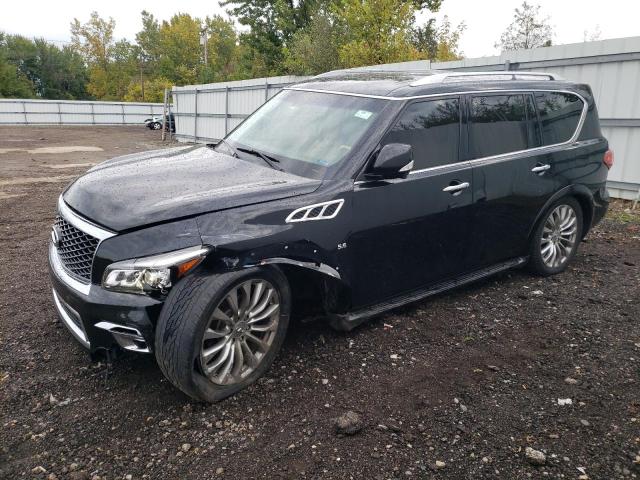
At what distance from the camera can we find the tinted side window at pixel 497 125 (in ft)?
13.8

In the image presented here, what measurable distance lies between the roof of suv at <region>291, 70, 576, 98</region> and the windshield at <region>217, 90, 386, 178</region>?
0.13 metres

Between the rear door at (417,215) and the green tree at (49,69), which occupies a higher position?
the green tree at (49,69)

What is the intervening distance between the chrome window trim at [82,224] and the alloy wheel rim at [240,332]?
29.8 inches

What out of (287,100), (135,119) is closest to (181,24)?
(135,119)

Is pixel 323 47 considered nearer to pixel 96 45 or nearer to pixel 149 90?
pixel 149 90

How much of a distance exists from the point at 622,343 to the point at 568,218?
5.22 feet

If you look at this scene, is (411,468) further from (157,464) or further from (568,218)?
(568,218)

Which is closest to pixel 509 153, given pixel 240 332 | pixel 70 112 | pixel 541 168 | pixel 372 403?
pixel 541 168

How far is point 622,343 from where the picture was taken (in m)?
3.95

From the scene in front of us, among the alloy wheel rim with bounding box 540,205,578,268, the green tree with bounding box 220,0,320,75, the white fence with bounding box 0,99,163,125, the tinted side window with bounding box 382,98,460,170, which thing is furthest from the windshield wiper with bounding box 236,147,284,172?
the white fence with bounding box 0,99,163,125

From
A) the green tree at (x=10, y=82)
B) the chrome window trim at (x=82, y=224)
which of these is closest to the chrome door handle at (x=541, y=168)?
the chrome window trim at (x=82, y=224)

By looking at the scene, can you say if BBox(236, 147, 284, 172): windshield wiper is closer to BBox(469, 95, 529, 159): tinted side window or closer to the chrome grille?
the chrome grille

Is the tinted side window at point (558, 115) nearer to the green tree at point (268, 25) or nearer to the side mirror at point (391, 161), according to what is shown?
the side mirror at point (391, 161)

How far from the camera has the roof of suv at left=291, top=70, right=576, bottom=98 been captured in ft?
12.7
